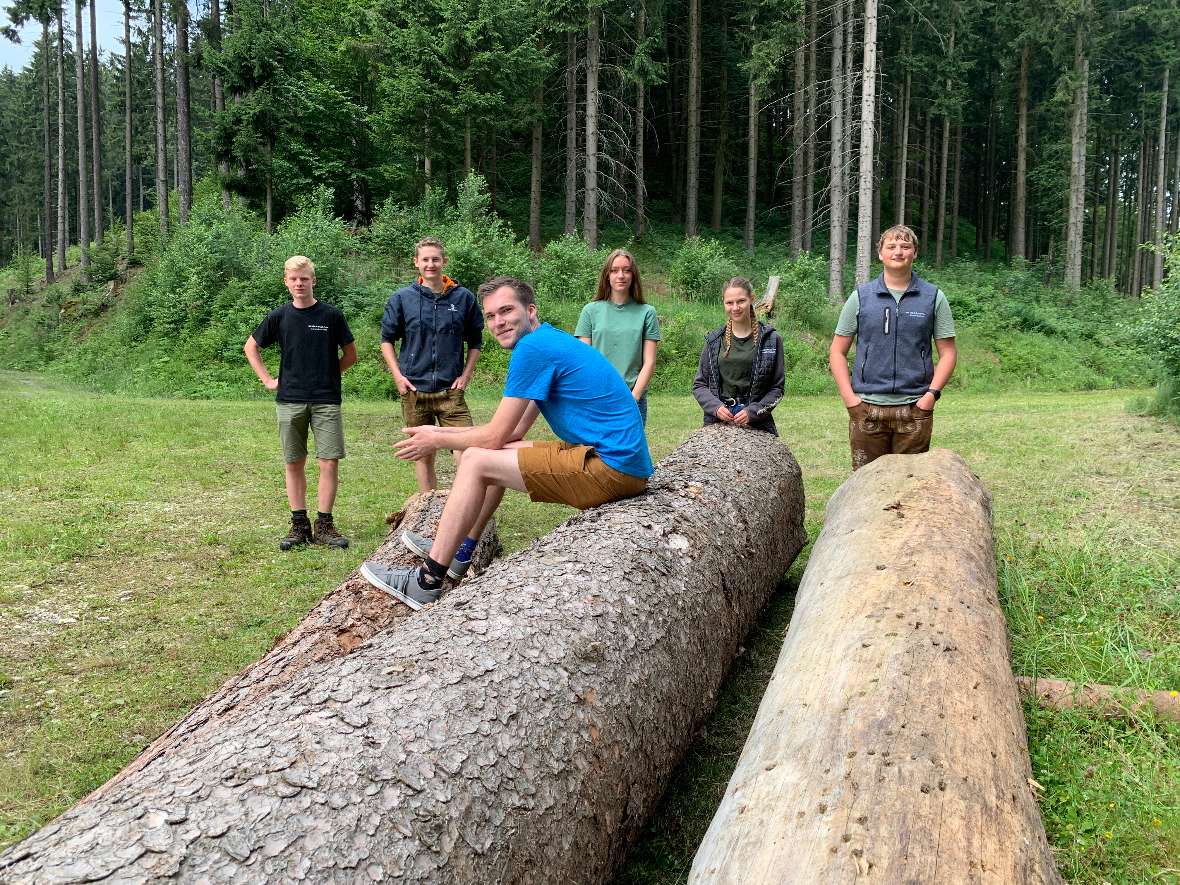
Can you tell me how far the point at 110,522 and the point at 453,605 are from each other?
5253mm

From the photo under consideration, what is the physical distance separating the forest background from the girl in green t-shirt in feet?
5.92

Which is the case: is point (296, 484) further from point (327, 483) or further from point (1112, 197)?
point (1112, 197)

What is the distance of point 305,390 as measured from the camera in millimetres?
6316

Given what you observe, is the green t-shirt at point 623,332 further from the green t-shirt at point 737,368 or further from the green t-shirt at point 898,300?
the green t-shirt at point 898,300

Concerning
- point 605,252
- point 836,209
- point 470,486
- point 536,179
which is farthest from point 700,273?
point 470,486

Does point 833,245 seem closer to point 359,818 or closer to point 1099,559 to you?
point 1099,559

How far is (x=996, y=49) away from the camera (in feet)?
115

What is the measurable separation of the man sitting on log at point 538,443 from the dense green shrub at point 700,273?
16.6 metres

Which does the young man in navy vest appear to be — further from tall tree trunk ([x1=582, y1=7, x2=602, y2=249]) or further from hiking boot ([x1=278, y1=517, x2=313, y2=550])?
tall tree trunk ([x1=582, y1=7, x2=602, y2=249])

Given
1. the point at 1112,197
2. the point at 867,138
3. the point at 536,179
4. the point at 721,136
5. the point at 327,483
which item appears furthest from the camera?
the point at 1112,197

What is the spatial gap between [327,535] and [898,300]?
4.51 m

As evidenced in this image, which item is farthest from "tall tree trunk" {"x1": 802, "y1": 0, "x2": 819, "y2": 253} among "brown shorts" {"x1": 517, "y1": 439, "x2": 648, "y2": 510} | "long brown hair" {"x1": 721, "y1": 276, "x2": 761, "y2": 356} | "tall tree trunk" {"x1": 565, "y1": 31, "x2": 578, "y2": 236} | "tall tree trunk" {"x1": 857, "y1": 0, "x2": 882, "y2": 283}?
"brown shorts" {"x1": 517, "y1": 439, "x2": 648, "y2": 510}

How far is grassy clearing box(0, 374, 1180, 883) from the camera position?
124 inches

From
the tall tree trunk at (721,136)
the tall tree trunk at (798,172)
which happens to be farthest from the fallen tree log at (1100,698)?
the tall tree trunk at (721,136)
